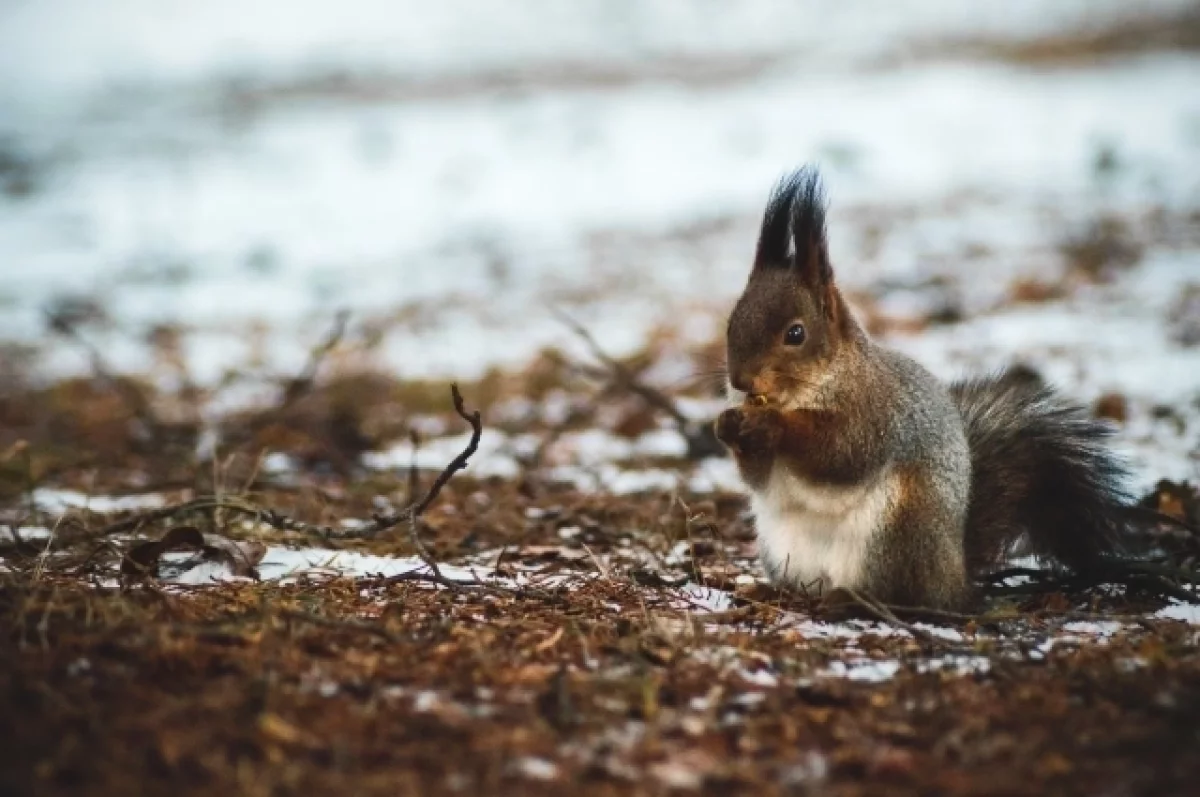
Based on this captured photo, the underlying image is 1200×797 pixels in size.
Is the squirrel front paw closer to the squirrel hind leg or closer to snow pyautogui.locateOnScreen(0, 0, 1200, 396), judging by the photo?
the squirrel hind leg

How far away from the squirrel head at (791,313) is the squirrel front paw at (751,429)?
0.04 m

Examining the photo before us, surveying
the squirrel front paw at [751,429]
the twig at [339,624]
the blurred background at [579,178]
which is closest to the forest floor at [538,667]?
the twig at [339,624]

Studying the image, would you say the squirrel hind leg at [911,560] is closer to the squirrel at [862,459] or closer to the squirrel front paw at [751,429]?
the squirrel at [862,459]

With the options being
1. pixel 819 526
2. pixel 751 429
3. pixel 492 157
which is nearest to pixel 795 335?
pixel 751 429

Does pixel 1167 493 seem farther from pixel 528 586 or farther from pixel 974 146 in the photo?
pixel 974 146

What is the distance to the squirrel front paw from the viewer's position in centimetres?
264

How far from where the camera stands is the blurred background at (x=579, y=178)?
6.98m

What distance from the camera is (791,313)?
2668 millimetres

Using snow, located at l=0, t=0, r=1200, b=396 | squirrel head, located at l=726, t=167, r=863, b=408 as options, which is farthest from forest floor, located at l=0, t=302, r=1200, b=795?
snow, located at l=0, t=0, r=1200, b=396

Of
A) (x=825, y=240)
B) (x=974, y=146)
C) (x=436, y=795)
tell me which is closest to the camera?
(x=436, y=795)

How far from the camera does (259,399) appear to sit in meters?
6.11

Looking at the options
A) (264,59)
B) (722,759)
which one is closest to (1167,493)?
(722,759)

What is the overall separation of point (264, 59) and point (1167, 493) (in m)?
14.9

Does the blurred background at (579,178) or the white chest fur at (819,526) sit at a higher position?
the blurred background at (579,178)
